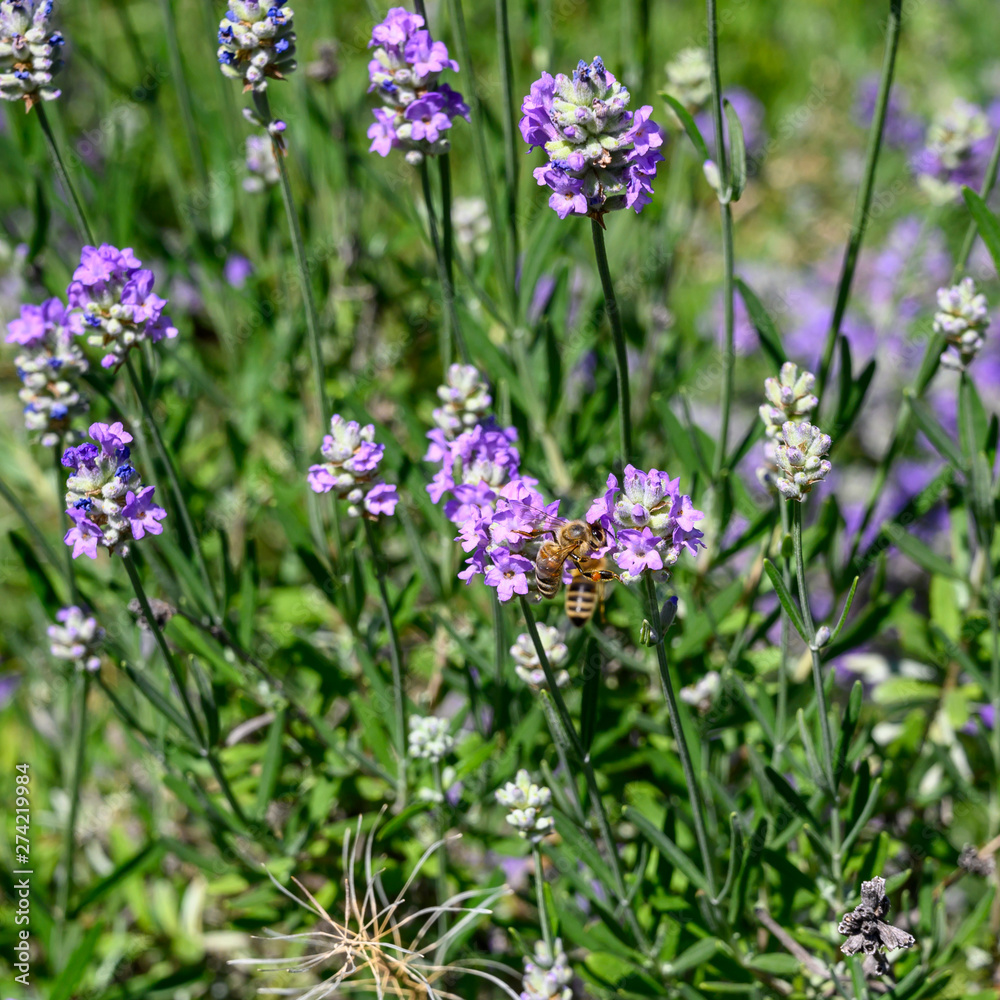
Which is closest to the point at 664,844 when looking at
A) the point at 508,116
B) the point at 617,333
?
the point at 617,333

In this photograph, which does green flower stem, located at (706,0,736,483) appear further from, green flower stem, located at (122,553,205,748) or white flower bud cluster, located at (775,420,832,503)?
green flower stem, located at (122,553,205,748)

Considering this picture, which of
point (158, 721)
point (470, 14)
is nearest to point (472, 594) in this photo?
point (158, 721)

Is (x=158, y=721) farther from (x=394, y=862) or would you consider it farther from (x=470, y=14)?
(x=470, y=14)

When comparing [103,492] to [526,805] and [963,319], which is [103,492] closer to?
[526,805]

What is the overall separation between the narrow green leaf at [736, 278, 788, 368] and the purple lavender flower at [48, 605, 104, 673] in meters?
2.11

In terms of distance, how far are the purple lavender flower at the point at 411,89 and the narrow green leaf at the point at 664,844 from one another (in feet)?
5.57

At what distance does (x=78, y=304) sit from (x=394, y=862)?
6.58 feet

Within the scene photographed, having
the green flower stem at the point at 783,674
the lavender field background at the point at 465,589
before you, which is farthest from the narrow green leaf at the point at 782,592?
the green flower stem at the point at 783,674

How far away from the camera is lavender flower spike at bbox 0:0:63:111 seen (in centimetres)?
228

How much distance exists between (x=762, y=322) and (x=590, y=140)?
1212mm

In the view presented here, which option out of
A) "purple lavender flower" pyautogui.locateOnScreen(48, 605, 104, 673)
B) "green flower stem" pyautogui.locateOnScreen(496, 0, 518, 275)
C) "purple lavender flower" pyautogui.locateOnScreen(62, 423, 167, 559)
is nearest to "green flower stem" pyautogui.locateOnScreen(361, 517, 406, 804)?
"purple lavender flower" pyautogui.locateOnScreen(62, 423, 167, 559)

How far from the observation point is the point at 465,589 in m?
3.46

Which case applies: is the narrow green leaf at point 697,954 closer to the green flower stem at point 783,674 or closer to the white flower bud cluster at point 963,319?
the green flower stem at point 783,674

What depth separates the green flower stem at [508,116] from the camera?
2.70 meters
